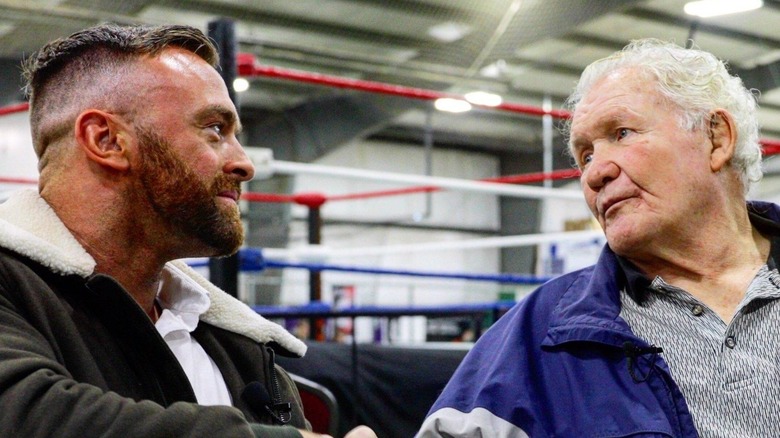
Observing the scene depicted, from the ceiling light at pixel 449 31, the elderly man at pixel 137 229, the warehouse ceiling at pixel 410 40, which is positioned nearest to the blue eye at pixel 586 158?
the elderly man at pixel 137 229

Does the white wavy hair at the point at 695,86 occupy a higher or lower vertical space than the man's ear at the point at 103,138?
higher

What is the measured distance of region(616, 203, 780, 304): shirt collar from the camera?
5.10ft

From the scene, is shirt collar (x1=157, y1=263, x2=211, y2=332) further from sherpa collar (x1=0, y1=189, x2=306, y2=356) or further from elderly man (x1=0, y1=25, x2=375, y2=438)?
sherpa collar (x1=0, y1=189, x2=306, y2=356)

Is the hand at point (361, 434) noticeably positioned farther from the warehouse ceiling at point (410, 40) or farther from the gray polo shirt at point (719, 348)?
the warehouse ceiling at point (410, 40)

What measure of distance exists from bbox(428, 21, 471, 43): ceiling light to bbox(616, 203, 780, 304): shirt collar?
563 cm

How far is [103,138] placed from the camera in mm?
1230

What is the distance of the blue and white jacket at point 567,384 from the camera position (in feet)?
4.43

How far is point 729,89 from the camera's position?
1.66 metres

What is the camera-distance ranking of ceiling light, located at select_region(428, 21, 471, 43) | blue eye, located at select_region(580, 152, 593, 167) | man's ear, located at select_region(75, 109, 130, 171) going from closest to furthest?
man's ear, located at select_region(75, 109, 130, 171) → blue eye, located at select_region(580, 152, 593, 167) → ceiling light, located at select_region(428, 21, 471, 43)

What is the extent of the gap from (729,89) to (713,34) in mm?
8380

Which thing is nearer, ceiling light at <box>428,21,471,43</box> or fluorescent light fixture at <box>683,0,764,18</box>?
ceiling light at <box>428,21,471,43</box>

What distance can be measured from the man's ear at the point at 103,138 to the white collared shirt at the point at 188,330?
0.81ft

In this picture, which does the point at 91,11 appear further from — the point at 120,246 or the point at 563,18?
the point at 120,246

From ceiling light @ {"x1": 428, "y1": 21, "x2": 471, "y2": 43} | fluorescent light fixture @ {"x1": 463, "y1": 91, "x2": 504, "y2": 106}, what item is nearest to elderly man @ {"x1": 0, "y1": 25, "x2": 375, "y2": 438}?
fluorescent light fixture @ {"x1": 463, "y1": 91, "x2": 504, "y2": 106}
